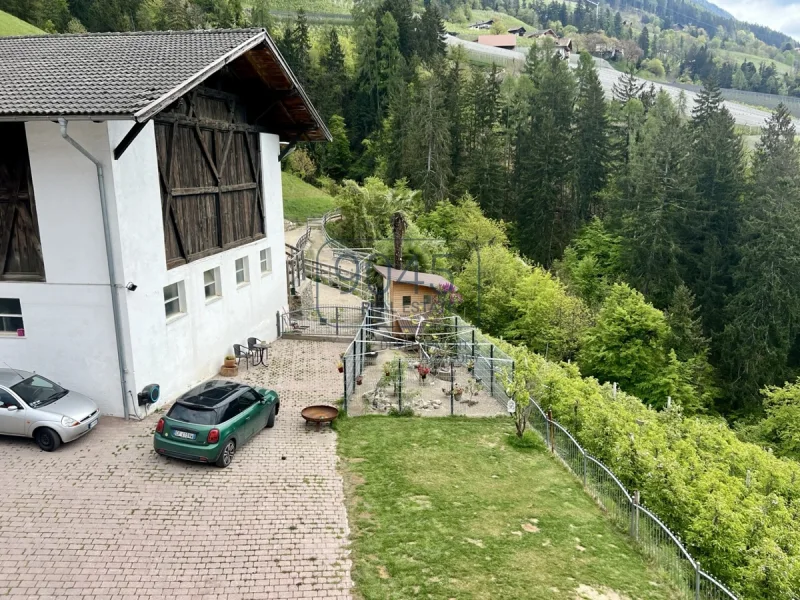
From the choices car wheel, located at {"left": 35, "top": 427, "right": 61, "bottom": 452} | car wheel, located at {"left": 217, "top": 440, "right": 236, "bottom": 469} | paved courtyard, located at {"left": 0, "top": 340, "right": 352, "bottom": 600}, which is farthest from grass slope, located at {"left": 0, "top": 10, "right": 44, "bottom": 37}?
car wheel, located at {"left": 217, "top": 440, "right": 236, "bottom": 469}

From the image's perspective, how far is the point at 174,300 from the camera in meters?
16.4

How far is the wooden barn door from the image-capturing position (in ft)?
51.9

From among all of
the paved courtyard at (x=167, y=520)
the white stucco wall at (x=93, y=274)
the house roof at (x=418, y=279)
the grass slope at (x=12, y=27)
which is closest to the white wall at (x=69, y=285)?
the white stucco wall at (x=93, y=274)

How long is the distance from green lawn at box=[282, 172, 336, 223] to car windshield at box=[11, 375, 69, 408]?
133 ft

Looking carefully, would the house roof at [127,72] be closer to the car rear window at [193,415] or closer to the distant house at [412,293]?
the car rear window at [193,415]

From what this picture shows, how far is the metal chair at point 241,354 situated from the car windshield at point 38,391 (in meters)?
6.30

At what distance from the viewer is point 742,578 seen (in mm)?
11000

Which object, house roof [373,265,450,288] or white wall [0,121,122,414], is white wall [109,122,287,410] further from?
house roof [373,265,450,288]

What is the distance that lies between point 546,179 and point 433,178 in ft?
35.3

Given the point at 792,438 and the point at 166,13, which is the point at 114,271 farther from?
the point at 166,13

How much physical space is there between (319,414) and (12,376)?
6.96 m

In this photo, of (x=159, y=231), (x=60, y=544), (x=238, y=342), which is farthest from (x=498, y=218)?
(x=60, y=544)

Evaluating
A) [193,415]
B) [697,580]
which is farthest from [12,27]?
[697,580]

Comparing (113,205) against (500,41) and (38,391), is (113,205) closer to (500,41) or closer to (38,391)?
(38,391)
